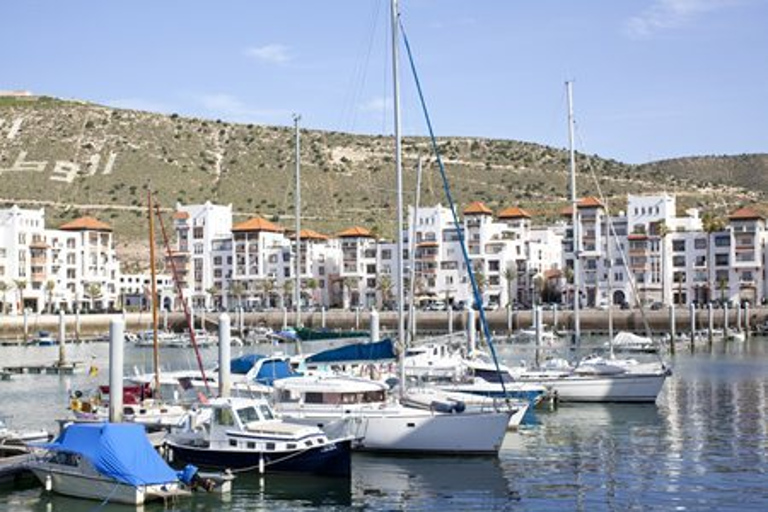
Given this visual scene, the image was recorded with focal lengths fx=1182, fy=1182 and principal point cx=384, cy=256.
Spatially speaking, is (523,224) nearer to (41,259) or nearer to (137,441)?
(41,259)

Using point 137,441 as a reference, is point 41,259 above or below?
above

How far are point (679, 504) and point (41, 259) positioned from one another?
131656 mm

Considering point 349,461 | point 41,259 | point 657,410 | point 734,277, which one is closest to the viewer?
point 349,461

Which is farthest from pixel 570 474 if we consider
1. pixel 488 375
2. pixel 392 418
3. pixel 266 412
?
pixel 488 375

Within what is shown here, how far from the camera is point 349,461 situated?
35.0m

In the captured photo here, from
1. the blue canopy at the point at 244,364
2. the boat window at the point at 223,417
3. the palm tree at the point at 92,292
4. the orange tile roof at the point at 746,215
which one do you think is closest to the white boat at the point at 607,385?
the blue canopy at the point at 244,364

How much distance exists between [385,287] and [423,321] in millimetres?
19489

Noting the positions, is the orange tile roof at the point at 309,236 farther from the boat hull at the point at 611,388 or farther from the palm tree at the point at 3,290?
the boat hull at the point at 611,388

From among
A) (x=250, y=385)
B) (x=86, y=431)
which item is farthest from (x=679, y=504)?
(x=250, y=385)

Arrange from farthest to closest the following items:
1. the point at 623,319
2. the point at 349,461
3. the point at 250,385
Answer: the point at 623,319 < the point at 250,385 < the point at 349,461

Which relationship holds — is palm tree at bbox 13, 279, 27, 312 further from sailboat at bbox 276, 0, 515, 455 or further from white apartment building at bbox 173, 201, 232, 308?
sailboat at bbox 276, 0, 515, 455

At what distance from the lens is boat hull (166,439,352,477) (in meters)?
34.8

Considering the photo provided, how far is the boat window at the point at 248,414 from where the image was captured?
3559 cm

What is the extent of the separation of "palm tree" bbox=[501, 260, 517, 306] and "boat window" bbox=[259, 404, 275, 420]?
109 metres
